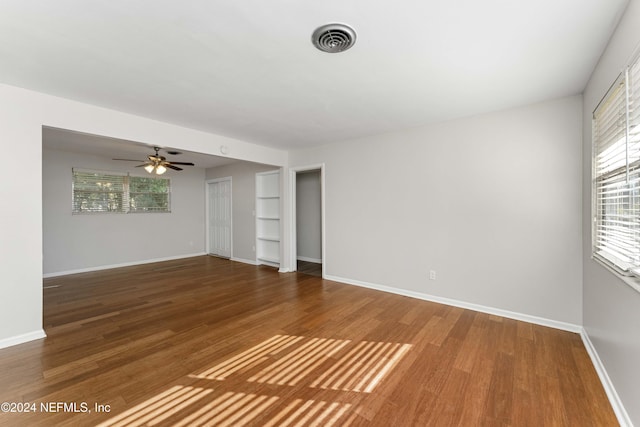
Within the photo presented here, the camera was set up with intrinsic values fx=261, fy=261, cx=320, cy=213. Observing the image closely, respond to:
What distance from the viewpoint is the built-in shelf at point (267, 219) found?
6.00m

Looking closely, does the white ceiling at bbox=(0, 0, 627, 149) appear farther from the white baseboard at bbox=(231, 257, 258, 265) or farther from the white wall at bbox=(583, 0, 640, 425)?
the white baseboard at bbox=(231, 257, 258, 265)

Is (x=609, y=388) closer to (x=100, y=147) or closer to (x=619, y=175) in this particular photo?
(x=619, y=175)

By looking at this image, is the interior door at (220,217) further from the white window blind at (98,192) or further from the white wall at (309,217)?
the white window blind at (98,192)

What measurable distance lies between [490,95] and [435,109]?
1.82 ft

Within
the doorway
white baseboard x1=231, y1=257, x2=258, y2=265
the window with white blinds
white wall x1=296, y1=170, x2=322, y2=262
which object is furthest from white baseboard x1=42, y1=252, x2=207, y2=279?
the window with white blinds

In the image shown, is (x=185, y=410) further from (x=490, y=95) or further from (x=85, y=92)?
(x=490, y=95)

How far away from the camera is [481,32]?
173cm

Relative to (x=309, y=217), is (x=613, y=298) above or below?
below

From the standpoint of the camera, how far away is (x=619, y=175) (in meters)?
1.77

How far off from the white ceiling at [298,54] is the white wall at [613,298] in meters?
0.13

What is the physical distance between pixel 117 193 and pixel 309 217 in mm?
4430

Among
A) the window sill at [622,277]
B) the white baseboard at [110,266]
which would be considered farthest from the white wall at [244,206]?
the window sill at [622,277]

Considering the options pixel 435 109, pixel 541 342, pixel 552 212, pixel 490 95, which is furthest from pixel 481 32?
pixel 541 342

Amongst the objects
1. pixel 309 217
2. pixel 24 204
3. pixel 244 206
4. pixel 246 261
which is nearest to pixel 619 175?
pixel 24 204
